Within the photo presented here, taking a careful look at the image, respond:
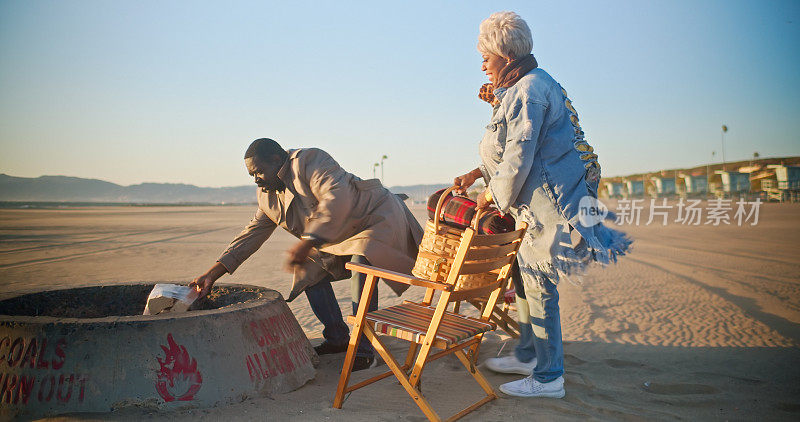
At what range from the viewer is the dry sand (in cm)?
313

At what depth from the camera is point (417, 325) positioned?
291 cm

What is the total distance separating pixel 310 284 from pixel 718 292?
6.35 metres

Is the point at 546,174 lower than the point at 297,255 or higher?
higher

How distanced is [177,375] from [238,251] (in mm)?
1289

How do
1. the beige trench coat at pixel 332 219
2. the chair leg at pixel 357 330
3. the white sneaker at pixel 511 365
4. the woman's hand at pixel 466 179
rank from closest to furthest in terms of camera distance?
the chair leg at pixel 357 330 < the woman's hand at pixel 466 179 < the beige trench coat at pixel 332 219 < the white sneaker at pixel 511 365

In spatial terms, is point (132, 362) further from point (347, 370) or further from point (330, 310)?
point (330, 310)

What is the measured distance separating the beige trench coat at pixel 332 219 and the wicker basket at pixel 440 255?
1.55 ft

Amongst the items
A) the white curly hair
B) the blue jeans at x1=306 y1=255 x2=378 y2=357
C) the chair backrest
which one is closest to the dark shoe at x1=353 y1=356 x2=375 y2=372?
the blue jeans at x1=306 y1=255 x2=378 y2=357

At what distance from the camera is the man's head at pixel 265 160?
3807 mm

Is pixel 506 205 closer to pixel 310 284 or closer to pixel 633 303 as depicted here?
pixel 310 284

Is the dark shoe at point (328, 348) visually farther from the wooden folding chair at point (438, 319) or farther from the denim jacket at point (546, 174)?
the denim jacket at point (546, 174)

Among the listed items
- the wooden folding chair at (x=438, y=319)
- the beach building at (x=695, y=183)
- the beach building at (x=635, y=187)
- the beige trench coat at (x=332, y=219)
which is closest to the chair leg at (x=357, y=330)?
the wooden folding chair at (x=438, y=319)

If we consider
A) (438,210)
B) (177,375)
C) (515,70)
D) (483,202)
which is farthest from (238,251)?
(515,70)

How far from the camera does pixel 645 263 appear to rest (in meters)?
10.8
